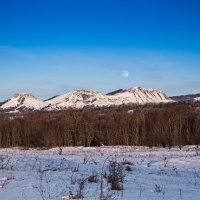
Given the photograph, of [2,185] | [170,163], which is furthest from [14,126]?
[2,185]

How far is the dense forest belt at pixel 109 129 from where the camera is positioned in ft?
174

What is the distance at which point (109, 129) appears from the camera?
58.0 metres

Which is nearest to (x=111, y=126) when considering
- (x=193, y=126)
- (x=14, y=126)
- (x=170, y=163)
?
(x=193, y=126)

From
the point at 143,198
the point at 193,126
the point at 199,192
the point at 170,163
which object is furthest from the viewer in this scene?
the point at 193,126

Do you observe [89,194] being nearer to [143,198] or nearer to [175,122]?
[143,198]

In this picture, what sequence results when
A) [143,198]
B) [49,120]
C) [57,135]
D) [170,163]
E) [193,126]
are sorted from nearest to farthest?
[143,198]
[170,163]
[193,126]
[57,135]
[49,120]

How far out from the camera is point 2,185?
9.76 meters

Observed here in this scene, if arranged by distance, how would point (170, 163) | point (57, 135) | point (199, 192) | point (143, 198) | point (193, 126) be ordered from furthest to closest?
1. point (57, 135)
2. point (193, 126)
3. point (170, 163)
4. point (199, 192)
5. point (143, 198)

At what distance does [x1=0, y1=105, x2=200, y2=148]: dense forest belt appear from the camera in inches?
2093

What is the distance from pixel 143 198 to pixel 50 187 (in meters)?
2.67

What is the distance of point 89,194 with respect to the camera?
873cm

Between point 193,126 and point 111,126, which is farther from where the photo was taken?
point 111,126

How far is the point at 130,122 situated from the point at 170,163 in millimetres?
38779

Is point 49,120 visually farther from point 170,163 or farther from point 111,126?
point 170,163
